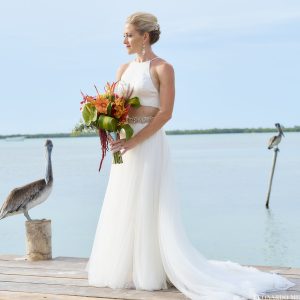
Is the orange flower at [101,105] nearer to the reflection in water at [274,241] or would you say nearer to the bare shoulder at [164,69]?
the bare shoulder at [164,69]

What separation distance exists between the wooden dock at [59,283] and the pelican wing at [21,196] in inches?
23.5

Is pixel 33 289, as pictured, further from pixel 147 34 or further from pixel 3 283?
pixel 147 34

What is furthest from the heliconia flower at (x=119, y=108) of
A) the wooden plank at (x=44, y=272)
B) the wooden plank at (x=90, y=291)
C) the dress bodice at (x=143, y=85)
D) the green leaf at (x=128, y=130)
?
the wooden plank at (x=44, y=272)

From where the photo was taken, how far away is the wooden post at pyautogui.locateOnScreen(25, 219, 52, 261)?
7.68 m

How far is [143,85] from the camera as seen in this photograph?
5797 mm

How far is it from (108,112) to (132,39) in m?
0.62

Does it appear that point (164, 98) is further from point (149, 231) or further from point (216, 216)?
point (216, 216)

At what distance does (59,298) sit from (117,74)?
188 cm

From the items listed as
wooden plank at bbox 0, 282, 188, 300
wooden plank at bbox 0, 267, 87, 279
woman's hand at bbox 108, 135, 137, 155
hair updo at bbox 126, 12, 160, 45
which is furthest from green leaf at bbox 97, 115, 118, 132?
wooden plank at bbox 0, 267, 87, 279

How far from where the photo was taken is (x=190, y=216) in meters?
27.8

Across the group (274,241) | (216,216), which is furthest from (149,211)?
(216,216)

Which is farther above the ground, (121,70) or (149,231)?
(121,70)

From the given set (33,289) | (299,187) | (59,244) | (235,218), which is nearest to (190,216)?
(235,218)

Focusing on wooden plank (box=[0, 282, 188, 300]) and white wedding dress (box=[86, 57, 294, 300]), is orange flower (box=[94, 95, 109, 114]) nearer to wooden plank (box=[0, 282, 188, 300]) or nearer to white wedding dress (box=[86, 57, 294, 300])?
white wedding dress (box=[86, 57, 294, 300])
